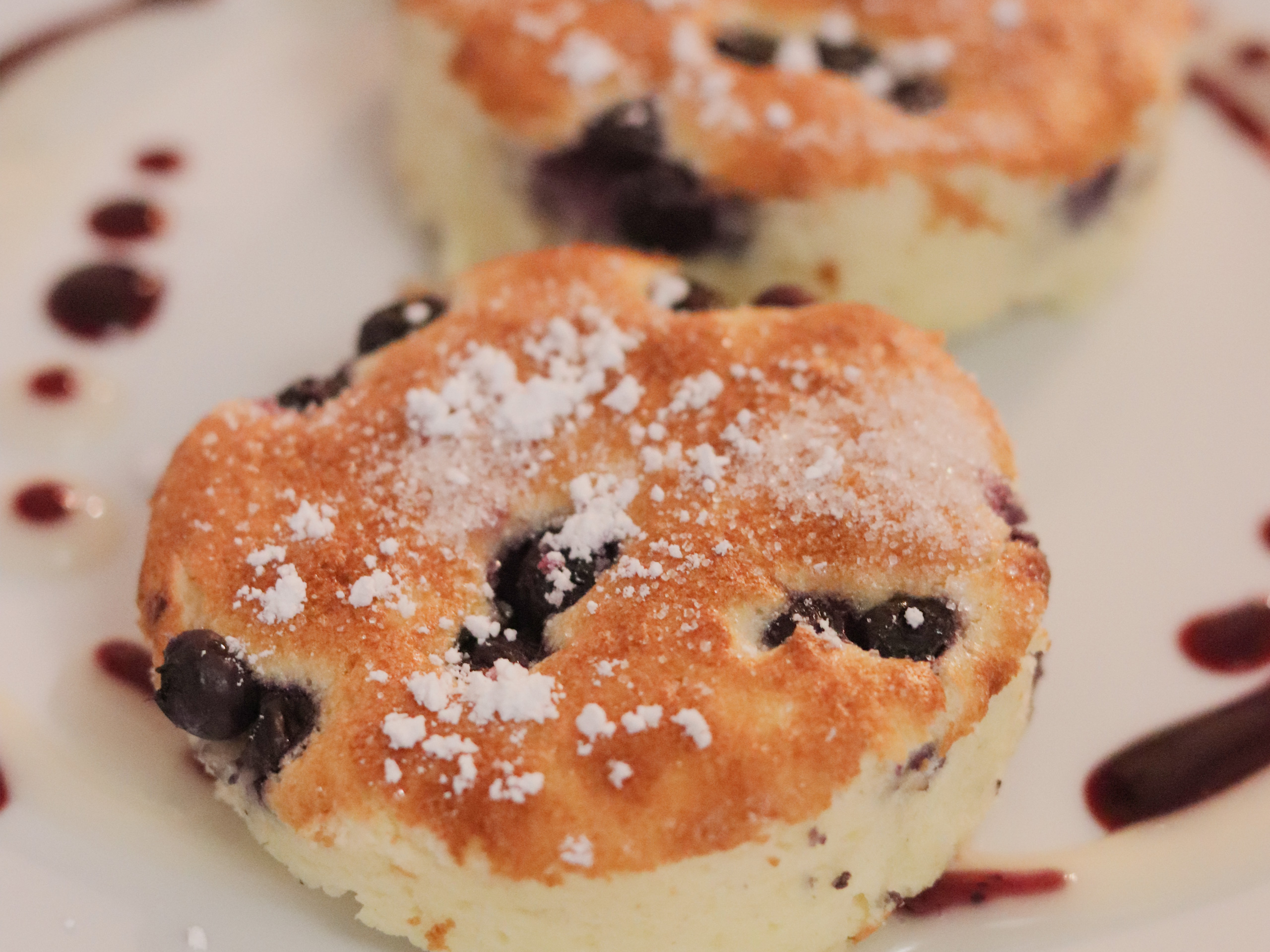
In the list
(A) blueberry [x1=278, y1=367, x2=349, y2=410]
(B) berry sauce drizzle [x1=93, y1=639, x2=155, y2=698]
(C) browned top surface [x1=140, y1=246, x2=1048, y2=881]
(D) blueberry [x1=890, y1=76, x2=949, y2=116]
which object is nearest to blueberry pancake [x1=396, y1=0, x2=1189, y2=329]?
(D) blueberry [x1=890, y1=76, x2=949, y2=116]

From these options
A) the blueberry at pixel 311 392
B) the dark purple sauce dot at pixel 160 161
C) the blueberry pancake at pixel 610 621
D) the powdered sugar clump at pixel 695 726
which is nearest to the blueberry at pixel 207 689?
the blueberry pancake at pixel 610 621

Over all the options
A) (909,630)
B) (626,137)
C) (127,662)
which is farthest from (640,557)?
(626,137)

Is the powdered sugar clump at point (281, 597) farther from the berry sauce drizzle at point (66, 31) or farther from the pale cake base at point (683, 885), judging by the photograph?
the berry sauce drizzle at point (66, 31)

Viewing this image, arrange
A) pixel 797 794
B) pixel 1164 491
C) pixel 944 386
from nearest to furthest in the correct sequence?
pixel 797 794 → pixel 944 386 → pixel 1164 491

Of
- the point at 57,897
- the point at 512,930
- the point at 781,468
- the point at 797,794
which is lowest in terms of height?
the point at 57,897

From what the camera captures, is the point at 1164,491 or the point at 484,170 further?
the point at 484,170

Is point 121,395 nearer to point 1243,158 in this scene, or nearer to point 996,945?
point 996,945

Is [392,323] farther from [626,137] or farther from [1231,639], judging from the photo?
[1231,639]

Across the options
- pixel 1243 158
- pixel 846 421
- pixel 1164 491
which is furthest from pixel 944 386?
pixel 1243 158
